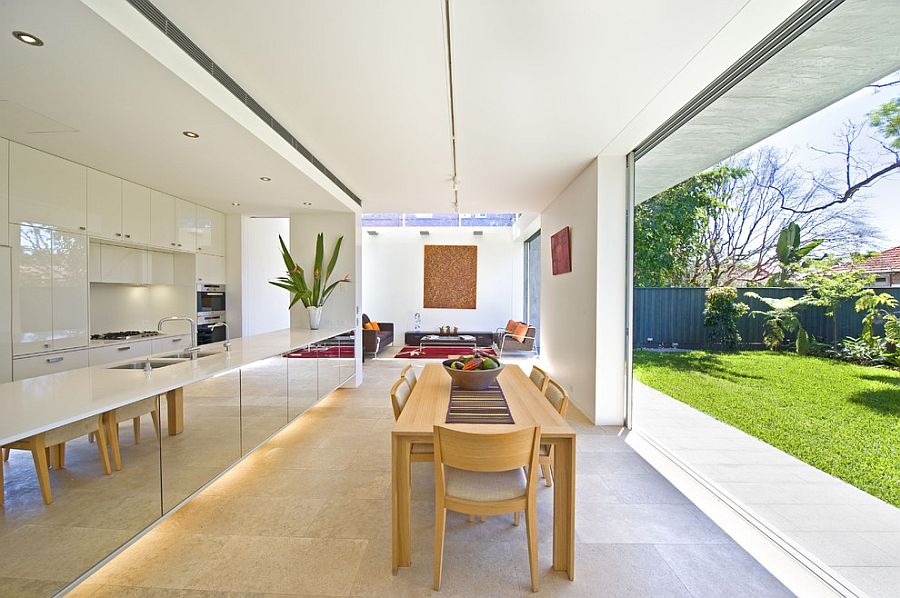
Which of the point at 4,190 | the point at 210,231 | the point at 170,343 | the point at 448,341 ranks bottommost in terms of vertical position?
the point at 448,341

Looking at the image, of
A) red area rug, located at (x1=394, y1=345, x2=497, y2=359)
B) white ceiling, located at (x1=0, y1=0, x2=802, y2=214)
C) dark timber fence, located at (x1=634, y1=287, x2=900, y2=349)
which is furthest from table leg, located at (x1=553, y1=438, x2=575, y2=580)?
red area rug, located at (x1=394, y1=345, x2=497, y2=359)

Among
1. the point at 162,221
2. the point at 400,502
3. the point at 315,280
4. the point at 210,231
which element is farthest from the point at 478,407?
the point at 210,231

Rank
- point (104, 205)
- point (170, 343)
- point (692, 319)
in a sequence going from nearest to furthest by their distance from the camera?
point (692, 319) → point (104, 205) → point (170, 343)

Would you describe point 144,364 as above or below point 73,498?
above

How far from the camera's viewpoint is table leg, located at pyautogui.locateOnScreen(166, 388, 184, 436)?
6.26ft

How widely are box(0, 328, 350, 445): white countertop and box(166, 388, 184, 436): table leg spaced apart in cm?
7

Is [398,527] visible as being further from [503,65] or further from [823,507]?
[503,65]

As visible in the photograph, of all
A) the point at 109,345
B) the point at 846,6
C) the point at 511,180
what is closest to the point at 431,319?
the point at 511,180

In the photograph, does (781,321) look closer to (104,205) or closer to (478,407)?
(478,407)

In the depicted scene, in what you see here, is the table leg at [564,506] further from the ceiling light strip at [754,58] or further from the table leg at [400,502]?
the ceiling light strip at [754,58]

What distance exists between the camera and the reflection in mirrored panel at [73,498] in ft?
4.09

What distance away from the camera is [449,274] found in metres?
10.1

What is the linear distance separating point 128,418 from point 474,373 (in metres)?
1.80

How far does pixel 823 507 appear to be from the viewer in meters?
2.15
